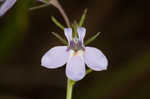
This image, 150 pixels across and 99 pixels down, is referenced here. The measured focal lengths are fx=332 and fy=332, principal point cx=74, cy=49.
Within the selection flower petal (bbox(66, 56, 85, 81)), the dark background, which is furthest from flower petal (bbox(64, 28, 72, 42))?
the dark background

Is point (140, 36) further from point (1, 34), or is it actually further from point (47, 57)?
point (47, 57)

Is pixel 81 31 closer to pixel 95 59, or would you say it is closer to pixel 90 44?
pixel 95 59

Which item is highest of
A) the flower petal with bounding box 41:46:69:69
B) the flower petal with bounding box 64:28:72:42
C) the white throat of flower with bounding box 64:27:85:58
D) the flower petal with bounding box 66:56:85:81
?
the flower petal with bounding box 64:28:72:42

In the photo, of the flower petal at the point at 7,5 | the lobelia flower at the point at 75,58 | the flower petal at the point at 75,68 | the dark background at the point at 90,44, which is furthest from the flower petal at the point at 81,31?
the dark background at the point at 90,44

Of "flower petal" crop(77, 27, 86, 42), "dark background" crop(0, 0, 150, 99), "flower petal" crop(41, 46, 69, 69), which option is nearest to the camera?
"flower petal" crop(41, 46, 69, 69)

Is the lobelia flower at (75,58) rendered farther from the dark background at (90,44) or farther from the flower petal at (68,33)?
the dark background at (90,44)

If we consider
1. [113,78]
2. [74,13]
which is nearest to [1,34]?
[74,13]

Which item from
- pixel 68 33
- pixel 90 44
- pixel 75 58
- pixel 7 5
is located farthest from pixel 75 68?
pixel 90 44

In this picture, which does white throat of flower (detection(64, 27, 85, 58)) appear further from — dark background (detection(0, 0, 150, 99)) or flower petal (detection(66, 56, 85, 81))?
dark background (detection(0, 0, 150, 99))
